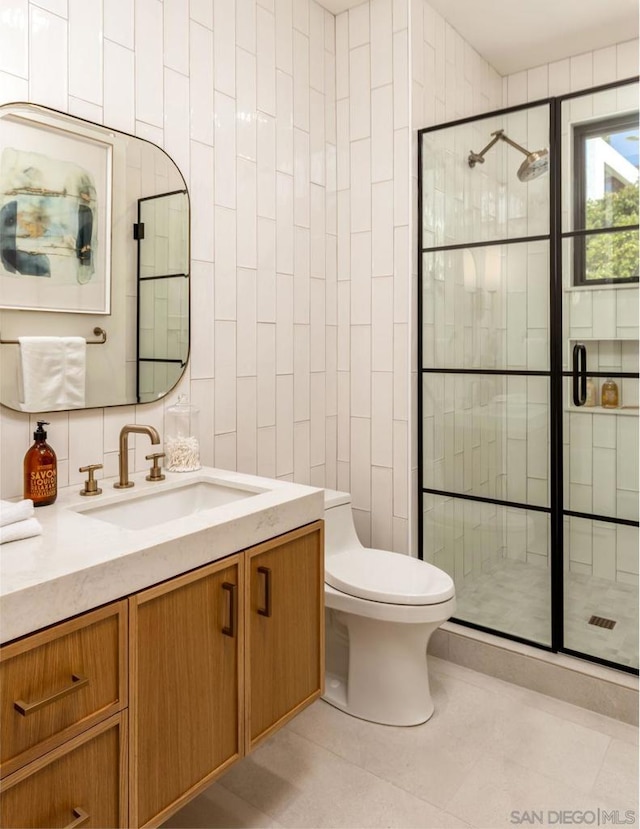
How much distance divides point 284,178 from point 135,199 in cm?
74

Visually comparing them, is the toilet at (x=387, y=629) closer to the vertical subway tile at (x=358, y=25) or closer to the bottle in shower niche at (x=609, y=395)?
the bottle in shower niche at (x=609, y=395)

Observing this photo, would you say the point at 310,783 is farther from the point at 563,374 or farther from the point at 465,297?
the point at 465,297

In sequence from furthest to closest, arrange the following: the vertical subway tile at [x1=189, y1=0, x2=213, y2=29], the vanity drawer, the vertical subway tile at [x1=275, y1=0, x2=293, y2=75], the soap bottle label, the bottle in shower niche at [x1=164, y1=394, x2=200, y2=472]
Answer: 1. the vertical subway tile at [x1=275, y1=0, x2=293, y2=75]
2. the vertical subway tile at [x1=189, y1=0, x2=213, y2=29]
3. the bottle in shower niche at [x1=164, y1=394, x2=200, y2=472]
4. the soap bottle label
5. the vanity drawer

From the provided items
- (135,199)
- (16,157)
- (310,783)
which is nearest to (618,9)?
(135,199)

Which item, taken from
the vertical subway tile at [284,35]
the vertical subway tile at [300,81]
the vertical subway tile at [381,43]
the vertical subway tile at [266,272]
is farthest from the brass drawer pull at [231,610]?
the vertical subway tile at [381,43]

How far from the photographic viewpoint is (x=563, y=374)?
220 cm

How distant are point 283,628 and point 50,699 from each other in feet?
2.08

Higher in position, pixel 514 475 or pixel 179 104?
pixel 179 104

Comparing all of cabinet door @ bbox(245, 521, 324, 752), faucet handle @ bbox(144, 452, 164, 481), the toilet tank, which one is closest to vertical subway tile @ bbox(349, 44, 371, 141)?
the toilet tank

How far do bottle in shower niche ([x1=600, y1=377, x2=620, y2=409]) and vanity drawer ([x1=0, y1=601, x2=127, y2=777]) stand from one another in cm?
175

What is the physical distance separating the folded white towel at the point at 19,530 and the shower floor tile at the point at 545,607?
1.80 m

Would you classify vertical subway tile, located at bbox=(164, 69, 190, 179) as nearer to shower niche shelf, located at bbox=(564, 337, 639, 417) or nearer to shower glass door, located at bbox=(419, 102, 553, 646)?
shower glass door, located at bbox=(419, 102, 553, 646)

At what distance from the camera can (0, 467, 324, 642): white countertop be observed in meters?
0.99
